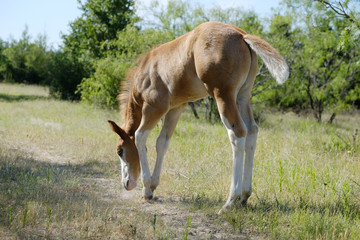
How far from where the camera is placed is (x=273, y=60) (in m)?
3.81

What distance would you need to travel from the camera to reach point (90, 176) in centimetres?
577

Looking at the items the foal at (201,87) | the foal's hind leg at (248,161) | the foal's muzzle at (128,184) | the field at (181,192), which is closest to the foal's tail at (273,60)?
the foal at (201,87)

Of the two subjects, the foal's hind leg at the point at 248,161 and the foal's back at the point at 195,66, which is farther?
the foal's hind leg at the point at 248,161

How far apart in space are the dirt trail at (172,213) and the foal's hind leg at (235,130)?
451mm

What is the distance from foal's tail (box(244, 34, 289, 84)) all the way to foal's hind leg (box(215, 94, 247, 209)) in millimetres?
557

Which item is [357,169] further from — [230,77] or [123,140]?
[123,140]

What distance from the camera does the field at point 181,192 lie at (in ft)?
11.2

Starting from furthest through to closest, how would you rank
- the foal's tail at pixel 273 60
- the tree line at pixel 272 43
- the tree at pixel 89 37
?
the tree at pixel 89 37, the tree line at pixel 272 43, the foal's tail at pixel 273 60

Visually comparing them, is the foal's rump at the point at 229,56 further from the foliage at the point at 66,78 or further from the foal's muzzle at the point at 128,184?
the foliage at the point at 66,78

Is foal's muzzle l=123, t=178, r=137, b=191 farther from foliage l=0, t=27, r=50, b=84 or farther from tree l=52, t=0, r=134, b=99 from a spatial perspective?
foliage l=0, t=27, r=50, b=84

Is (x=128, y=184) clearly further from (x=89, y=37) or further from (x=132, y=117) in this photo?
(x=89, y=37)

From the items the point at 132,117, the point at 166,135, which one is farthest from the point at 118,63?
the point at 166,135

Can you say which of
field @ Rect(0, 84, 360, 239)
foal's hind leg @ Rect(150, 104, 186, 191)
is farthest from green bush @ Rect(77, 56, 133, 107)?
foal's hind leg @ Rect(150, 104, 186, 191)

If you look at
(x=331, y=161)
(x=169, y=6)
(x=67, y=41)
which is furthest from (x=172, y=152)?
(x=67, y=41)
